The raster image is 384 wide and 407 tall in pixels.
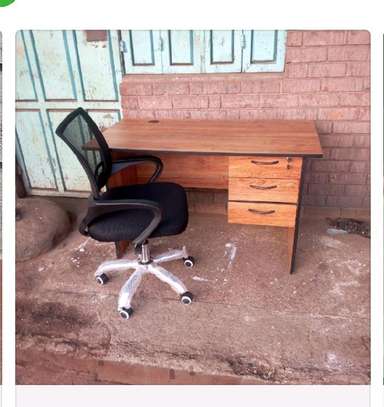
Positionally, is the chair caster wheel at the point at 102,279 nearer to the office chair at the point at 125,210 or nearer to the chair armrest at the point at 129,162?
the office chair at the point at 125,210

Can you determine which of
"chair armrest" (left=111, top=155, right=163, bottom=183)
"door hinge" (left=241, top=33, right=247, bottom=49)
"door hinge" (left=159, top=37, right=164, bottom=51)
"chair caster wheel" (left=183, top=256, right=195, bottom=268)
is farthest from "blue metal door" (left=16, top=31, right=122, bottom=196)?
"chair caster wheel" (left=183, top=256, right=195, bottom=268)

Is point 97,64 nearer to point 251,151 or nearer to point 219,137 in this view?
point 219,137

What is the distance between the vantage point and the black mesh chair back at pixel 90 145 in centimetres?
163

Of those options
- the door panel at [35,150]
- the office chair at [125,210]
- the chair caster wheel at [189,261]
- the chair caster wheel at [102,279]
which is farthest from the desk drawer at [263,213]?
the door panel at [35,150]

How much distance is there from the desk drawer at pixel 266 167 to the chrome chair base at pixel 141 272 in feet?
2.19

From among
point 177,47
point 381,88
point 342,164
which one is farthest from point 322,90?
point 381,88

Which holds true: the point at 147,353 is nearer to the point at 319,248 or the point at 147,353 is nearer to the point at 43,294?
the point at 43,294

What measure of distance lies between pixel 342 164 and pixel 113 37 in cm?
183

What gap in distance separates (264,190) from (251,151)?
0.77ft

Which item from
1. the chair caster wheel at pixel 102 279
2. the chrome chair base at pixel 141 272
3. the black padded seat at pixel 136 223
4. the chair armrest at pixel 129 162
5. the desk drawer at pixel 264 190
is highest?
the chair armrest at pixel 129 162

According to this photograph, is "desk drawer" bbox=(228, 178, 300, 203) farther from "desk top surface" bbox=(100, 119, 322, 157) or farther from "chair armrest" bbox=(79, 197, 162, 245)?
"chair armrest" bbox=(79, 197, 162, 245)

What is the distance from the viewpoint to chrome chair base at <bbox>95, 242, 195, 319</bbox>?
1.91 m

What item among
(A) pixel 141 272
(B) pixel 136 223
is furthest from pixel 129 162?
(A) pixel 141 272

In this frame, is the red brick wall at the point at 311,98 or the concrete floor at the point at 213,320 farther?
the red brick wall at the point at 311,98
